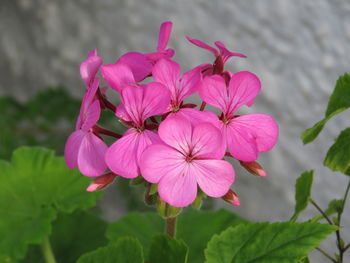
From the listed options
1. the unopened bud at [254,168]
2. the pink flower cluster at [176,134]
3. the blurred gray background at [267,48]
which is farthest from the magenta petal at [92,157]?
the blurred gray background at [267,48]

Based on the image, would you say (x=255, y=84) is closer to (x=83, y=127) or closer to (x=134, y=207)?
(x=83, y=127)

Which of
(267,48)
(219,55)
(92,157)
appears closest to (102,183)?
(92,157)

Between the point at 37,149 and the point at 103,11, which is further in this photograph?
the point at 103,11

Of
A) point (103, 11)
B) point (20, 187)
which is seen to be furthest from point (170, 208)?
point (103, 11)

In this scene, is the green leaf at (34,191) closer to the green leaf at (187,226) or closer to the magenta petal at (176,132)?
the green leaf at (187,226)

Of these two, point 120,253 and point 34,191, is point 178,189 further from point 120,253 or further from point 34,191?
point 34,191

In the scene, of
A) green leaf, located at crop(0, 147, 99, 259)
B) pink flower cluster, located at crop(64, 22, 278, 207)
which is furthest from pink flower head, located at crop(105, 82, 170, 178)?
green leaf, located at crop(0, 147, 99, 259)

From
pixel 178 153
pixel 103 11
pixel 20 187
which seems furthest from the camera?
pixel 103 11

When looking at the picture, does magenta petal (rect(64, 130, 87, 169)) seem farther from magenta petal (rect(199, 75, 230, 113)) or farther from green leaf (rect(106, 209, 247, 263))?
green leaf (rect(106, 209, 247, 263))
